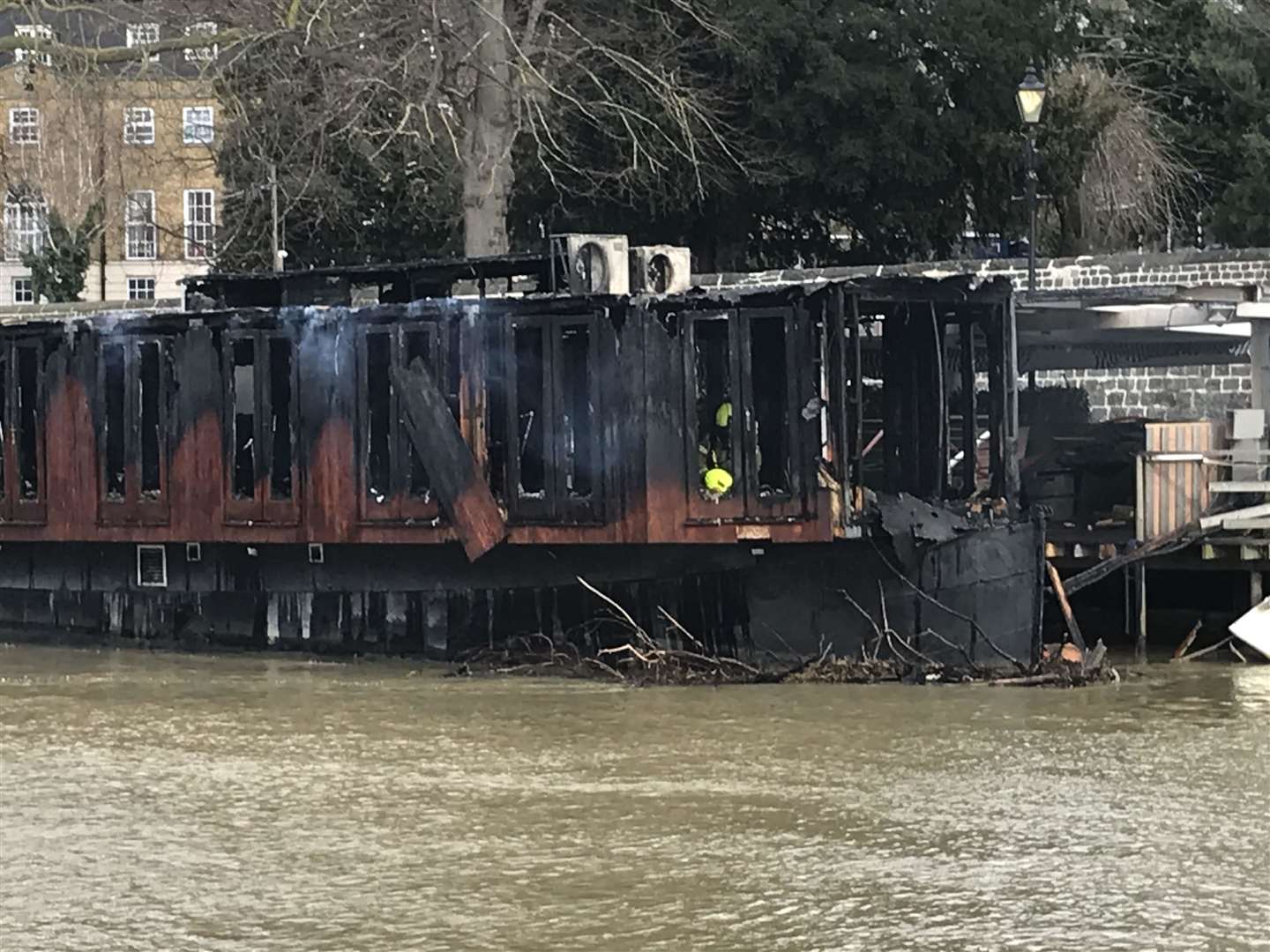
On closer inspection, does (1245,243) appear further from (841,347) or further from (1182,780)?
(1182,780)

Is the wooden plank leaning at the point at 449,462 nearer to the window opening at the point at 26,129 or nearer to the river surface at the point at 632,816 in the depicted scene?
the river surface at the point at 632,816

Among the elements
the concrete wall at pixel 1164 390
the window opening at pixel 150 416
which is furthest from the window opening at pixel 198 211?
the window opening at pixel 150 416

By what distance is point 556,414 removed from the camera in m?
18.6

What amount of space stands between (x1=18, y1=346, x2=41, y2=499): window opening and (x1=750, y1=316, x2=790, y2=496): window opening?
6.89m

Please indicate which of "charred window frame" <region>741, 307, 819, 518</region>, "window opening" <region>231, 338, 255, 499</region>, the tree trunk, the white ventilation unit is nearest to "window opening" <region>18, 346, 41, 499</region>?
the white ventilation unit

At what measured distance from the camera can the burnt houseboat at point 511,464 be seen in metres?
17.9

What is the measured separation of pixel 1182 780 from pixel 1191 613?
24.9 ft

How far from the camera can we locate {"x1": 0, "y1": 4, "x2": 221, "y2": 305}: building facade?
96.7ft

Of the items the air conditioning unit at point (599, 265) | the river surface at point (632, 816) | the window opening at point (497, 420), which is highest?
the air conditioning unit at point (599, 265)

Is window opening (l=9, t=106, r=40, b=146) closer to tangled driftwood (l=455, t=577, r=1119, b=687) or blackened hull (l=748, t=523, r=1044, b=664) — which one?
tangled driftwood (l=455, t=577, r=1119, b=687)

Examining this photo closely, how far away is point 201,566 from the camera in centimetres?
2105

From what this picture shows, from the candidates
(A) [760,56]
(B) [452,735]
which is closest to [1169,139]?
(A) [760,56]

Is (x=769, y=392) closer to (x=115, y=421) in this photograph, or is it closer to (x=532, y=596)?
(x=532, y=596)

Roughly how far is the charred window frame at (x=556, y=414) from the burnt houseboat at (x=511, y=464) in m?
0.03
